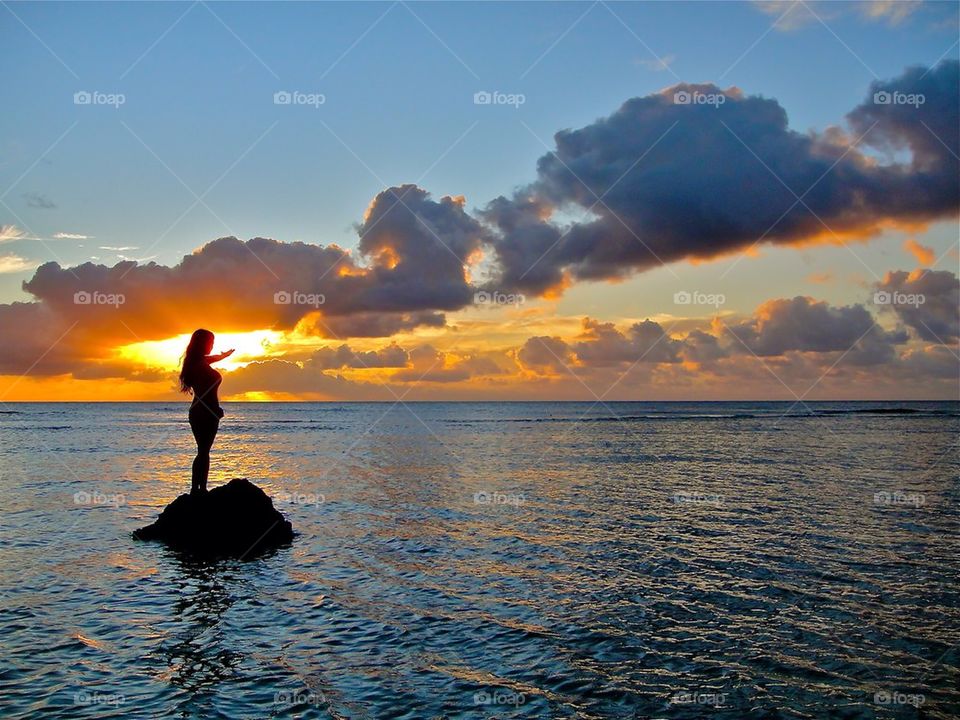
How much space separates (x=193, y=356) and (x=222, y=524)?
16.4ft

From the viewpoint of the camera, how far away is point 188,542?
19750mm

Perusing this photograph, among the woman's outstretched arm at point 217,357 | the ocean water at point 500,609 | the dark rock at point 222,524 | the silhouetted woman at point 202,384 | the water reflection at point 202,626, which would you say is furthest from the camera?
the dark rock at point 222,524

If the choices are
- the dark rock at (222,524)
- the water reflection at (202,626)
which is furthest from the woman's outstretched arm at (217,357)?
the water reflection at (202,626)

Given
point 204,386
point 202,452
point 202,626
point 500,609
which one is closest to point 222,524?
point 202,452

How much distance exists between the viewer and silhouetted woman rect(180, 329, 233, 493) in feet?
63.3

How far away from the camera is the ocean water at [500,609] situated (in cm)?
1038

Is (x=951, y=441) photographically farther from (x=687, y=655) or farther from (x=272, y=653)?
(x=272, y=653)

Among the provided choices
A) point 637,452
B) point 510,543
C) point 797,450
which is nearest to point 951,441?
point 797,450

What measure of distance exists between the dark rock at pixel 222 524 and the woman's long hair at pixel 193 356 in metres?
3.30

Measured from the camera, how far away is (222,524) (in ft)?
64.9

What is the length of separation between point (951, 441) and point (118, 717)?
8131cm

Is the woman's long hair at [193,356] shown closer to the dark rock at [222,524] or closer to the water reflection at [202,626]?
the dark rock at [222,524]

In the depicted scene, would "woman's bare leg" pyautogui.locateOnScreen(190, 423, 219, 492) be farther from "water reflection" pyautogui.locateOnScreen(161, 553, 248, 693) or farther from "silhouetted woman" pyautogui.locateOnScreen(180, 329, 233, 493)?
"water reflection" pyautogui.locateOnScreen(161, 553, 248, 693)

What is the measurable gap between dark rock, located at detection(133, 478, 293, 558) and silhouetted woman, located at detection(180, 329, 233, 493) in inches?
30.9
